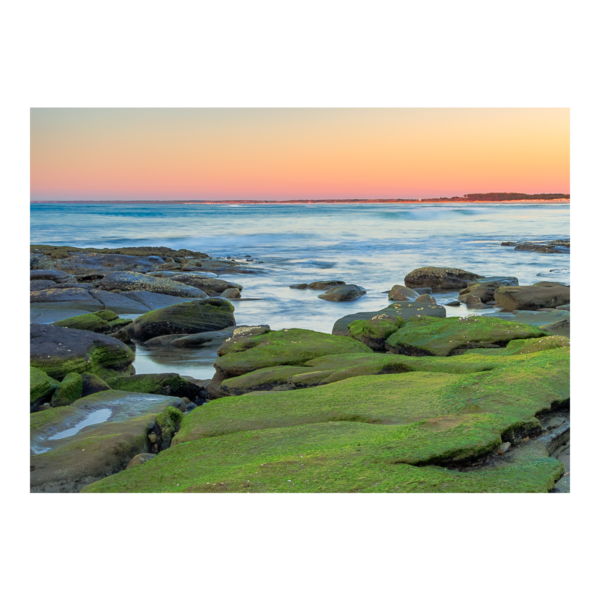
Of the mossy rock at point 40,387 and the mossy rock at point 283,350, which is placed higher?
the mossy rock at point 283,350

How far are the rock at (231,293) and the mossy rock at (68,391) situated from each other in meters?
3.52

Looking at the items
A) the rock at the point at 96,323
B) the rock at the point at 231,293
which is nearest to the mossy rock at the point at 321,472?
the rock at the point at 96,323

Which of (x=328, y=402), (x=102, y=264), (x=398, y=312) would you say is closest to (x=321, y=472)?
(x=328, y=402)

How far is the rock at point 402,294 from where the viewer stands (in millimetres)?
6418

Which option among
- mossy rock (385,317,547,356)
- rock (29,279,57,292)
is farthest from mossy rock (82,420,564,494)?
rock (29,279,57,292)

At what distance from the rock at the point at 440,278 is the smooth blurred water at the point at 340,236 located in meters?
0.16

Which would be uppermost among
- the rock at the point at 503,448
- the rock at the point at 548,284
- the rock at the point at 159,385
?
the rock at the point at 548,284

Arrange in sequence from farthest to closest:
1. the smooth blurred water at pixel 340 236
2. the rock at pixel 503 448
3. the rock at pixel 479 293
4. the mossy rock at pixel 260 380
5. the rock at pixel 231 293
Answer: the rock at pixel 231 293
the rock at pixel 479 293
the smooth blurred water at pixel 340 236
the mossy rock at pixel 260 380
the rock at pixel 503 448

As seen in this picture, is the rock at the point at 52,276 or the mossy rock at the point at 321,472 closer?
the mossy rock at the point at 321,472

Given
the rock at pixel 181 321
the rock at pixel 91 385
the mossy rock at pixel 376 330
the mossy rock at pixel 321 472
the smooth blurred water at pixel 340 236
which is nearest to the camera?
the mossy rock at pixel 321 472

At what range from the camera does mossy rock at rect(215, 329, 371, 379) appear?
16.4 feet

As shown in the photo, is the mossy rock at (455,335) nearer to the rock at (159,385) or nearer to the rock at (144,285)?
the rock at (159,385)
